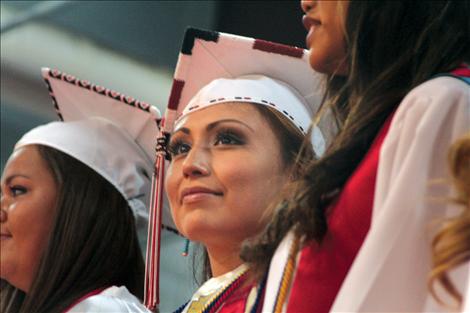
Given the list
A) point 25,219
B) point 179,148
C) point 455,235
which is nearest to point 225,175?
point 179,148

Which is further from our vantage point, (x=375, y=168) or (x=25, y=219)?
(x=25, y=219)

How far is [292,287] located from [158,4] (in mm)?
2518

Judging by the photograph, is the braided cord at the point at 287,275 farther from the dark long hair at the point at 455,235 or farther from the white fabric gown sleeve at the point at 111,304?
the white fabric gown sleeve at the point at 111,304

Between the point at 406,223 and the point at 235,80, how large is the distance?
964 mm

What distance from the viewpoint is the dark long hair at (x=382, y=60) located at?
128 cm

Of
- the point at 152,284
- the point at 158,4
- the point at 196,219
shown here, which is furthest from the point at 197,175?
the point at 158,4

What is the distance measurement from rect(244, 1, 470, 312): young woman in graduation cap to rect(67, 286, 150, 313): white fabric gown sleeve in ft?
3.02

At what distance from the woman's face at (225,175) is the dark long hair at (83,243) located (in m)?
0.54

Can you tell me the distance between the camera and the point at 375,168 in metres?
1.21

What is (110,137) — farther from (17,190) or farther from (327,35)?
(327,35)

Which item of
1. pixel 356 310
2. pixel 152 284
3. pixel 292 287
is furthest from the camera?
pixel 152 284

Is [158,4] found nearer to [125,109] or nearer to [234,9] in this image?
[234,9]

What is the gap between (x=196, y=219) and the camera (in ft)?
6.15

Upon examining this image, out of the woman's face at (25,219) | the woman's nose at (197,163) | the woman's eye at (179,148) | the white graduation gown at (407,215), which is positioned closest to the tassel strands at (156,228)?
the woman's eye at (179,148)
